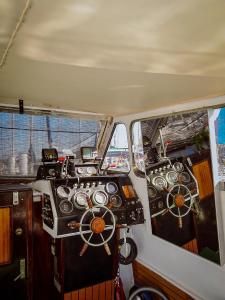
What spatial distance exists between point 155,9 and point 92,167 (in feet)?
7.14

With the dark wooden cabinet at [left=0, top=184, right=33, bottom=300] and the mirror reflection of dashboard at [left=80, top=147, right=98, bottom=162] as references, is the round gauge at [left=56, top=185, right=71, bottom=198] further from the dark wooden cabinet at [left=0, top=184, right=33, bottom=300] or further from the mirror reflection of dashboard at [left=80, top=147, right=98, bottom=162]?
the mirror reflection of dashboard at [left=80, top=147, right=98, bottom=162]

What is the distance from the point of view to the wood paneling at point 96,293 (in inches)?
92.8

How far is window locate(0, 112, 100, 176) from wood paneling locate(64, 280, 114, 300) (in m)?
1.34

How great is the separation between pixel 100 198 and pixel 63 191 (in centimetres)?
37

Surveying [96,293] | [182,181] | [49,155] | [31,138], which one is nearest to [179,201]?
[182,181]

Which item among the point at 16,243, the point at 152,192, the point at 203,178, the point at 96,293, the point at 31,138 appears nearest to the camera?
the point at 203,178

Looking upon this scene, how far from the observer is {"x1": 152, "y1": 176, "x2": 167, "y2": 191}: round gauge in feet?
8.41

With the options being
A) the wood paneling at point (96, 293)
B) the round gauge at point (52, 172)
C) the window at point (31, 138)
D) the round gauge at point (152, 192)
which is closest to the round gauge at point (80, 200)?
the round gauge at point (52, 172)

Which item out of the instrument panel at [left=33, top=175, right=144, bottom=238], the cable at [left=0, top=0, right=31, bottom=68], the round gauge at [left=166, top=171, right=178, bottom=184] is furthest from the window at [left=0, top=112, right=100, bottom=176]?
the cable at [left=0, top=0, right=31, bottom=68]

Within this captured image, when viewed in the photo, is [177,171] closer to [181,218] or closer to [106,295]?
[181,218]

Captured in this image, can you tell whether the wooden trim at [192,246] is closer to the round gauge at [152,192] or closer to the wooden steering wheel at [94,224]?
the round gauge at [152,192]

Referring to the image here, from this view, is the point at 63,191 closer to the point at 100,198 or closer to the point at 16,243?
the point at 100,198

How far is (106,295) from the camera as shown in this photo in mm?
2510

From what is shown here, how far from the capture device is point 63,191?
239 centimetres
